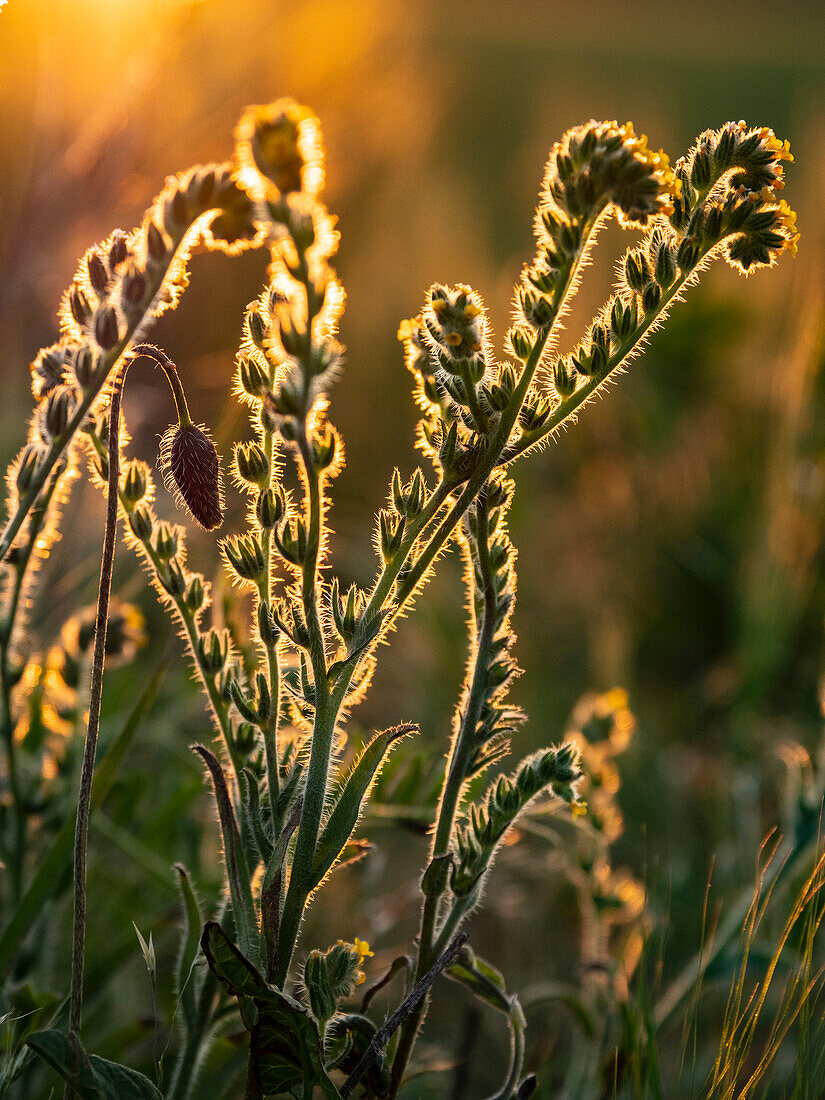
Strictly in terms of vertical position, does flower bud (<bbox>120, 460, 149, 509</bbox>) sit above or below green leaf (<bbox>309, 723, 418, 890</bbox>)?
above

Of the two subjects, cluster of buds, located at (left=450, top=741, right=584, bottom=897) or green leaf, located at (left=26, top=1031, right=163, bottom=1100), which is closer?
green leaf, located at (left=26, top=1031, right=163, bottom=1100)

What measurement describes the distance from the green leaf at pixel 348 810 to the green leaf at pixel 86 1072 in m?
0.17

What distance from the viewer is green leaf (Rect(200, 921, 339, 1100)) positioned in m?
0.61

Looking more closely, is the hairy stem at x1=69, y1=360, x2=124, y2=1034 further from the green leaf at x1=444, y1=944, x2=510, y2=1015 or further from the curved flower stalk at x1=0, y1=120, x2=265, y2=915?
the green leaf at x1=444, y1=944, x2=510, y2=1015

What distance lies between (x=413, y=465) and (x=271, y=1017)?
7.98 feet

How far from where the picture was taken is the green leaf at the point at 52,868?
83 cm

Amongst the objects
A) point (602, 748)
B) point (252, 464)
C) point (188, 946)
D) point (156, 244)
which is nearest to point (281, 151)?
point (156, 244)

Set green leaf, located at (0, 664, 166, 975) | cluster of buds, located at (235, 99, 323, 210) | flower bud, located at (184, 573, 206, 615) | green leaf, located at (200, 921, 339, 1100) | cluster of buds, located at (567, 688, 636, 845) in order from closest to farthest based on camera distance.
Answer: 1. cluster of buds, located at (235, 99, 323, 210)
2. green leaf, located at (200, 921, 339, 1100)
3. flower bud, located at (184, 573, 206, 615)
4. green leaf, located at (0, 664, 166, 975)
5. cluster of buds, located at (567, 688, 636, 845)

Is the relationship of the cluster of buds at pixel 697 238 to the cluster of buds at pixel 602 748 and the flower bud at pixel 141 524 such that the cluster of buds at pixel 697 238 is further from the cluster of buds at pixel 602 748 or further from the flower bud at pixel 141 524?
the cluster of buds at pixel 602 748

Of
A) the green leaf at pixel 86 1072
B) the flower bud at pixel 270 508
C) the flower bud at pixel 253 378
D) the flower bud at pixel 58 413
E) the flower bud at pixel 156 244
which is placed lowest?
the green leaf at pixel 86 1072

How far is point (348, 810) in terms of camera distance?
636 mm

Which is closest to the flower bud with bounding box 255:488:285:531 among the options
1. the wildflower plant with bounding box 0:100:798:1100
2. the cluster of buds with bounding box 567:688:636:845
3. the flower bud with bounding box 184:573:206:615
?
the wildflower plant with bounding box 0:100:798:1100

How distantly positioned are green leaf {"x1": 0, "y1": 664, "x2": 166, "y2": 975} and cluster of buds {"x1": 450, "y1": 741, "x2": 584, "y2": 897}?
0.31 metres

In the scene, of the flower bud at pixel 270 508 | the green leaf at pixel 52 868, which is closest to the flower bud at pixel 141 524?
the flower bud at pixel 270 508
